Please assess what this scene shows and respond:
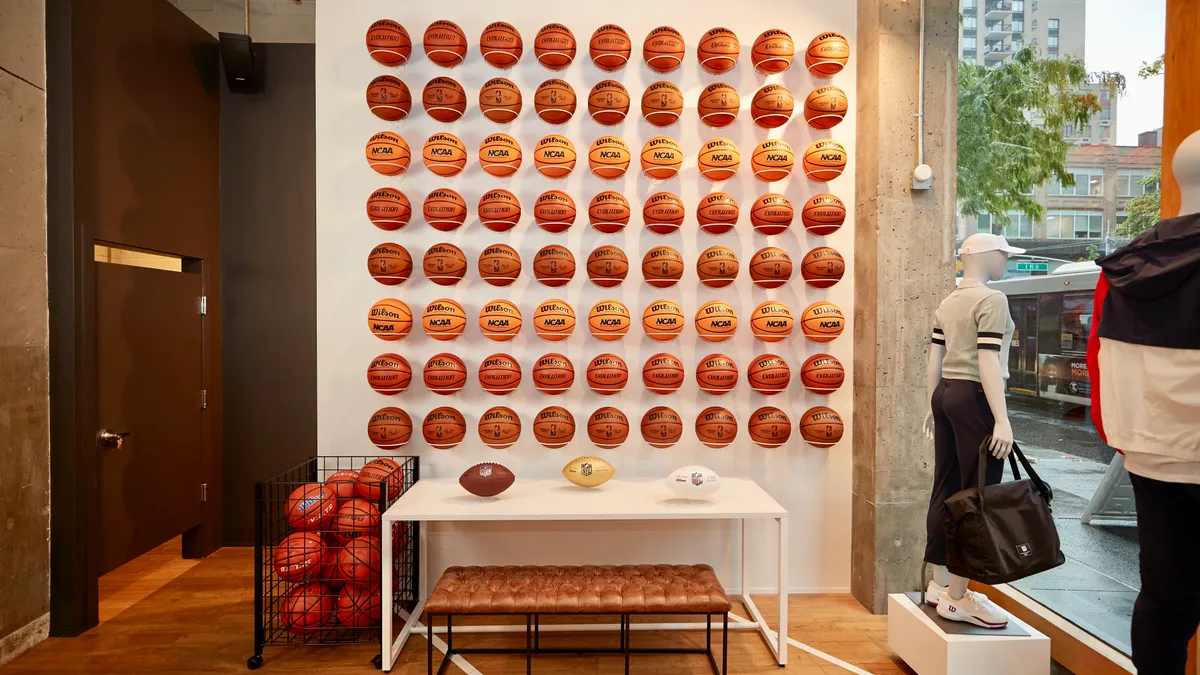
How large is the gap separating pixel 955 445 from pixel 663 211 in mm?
1659

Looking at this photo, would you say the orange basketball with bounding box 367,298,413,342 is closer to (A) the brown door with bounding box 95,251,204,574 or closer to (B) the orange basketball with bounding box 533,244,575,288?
(B) the orange basketball with bounding box 533,244,575,288

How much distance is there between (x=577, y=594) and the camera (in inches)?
98.0

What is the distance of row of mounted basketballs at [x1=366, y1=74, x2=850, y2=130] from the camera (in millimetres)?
3223

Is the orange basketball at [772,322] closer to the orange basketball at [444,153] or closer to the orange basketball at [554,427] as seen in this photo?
the orange basketball at [554,427]

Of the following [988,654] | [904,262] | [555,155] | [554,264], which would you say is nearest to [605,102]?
[555,155]

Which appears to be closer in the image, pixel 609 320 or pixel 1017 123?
pixel 1017 123

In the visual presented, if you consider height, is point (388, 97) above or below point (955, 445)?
above

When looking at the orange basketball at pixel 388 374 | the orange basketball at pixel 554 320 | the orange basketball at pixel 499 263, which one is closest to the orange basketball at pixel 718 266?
the orange basketball at pixel 554 320

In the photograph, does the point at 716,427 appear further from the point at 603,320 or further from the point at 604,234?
the point at 604,234

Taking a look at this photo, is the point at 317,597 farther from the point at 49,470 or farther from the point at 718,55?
the point at 718,55

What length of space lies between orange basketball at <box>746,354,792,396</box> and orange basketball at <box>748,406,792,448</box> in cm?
11

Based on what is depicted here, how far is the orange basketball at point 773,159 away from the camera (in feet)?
10.6

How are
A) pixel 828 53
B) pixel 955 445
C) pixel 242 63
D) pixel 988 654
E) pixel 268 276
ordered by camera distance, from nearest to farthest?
pixel 988 654 → pixel 955 445 → pixel 828 53 → pixel 242 63 → pixel 268 276

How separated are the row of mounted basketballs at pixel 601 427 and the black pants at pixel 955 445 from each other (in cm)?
69
